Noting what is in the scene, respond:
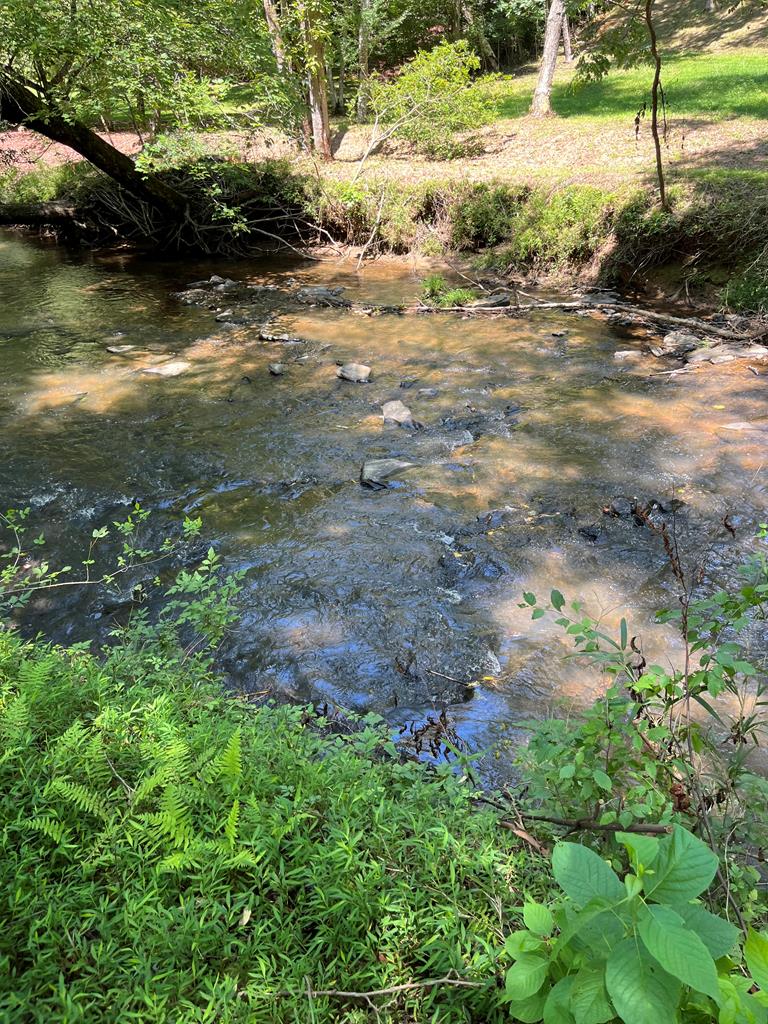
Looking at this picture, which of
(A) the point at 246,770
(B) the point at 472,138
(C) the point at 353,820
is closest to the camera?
(C) the point at 353,820

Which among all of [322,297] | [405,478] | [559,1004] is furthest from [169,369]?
[559,1004]

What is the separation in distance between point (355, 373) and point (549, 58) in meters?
16.3

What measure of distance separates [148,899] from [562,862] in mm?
1190

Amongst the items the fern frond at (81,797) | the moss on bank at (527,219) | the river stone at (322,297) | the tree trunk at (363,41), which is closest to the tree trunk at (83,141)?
the moss on bank at (527,219)

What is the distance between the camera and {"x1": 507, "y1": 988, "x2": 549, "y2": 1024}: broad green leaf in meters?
1.33

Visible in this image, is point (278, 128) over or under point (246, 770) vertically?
over

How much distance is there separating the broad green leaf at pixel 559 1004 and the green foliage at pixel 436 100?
56.6 feet

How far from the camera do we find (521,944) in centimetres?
139

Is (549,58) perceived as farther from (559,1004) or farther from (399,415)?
(559,1004)

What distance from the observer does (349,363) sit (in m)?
9.24

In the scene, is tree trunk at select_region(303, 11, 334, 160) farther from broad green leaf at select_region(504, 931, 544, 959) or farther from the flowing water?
broad green leaf at select_region(504, 931, 544, 959)

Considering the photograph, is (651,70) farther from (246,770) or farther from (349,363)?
(246,770)

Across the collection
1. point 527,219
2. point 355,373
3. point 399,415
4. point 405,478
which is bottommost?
point 405,478

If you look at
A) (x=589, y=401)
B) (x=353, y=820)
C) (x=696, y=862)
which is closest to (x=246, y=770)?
(x=353, y=820)
